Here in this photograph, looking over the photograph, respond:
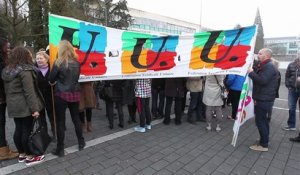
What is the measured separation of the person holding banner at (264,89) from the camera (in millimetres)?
4082

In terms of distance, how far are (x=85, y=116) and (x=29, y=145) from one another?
1827mm

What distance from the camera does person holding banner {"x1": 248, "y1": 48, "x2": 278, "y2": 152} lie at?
4082 millimetres

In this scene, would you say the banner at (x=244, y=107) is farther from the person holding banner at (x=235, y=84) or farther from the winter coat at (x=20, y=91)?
the winter coat at (x=20, y=91)

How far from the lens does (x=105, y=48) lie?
16.0 ft

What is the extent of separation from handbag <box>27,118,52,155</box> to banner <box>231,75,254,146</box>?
11.4 ft

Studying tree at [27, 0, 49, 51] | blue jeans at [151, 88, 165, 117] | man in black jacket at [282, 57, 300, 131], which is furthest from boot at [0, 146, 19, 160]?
tree at [27, 0, 49, 51]

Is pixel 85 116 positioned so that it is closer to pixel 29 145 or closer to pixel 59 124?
pixel 59 124

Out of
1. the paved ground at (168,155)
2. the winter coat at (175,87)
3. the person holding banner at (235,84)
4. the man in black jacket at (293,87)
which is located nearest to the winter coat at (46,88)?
the paved ground at (168,155)

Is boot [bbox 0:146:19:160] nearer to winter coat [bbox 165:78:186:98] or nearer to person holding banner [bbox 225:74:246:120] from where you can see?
winter coat [bbox 165:78:186:98]

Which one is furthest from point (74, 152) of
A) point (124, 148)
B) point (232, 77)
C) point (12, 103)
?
point (232, 77)

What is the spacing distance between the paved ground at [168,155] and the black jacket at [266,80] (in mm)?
1073

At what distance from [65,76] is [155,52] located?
2.19 meters

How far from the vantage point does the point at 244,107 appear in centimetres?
458

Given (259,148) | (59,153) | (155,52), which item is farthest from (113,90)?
(259,148)
